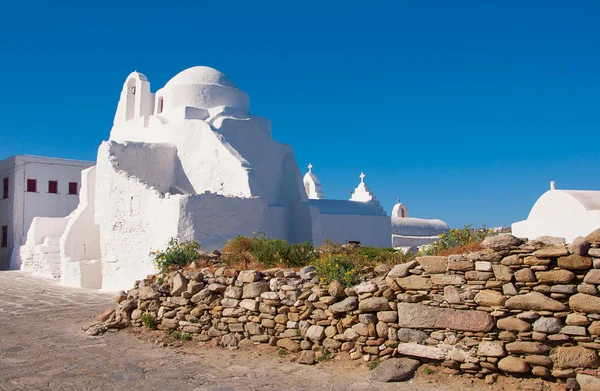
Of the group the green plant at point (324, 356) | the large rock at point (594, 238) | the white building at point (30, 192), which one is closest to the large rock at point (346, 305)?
the green plant at point (324, 356)

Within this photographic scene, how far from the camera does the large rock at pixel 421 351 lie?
221 inches

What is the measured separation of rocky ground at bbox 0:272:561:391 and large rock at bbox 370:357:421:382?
0.08m

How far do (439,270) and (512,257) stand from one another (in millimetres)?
732

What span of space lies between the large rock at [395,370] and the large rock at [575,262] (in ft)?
5.57

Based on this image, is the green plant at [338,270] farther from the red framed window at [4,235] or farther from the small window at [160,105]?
the red framed window at [4,235]

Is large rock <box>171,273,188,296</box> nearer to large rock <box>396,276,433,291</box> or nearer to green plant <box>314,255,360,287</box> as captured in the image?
green plant <box>314,255,360,287</box>

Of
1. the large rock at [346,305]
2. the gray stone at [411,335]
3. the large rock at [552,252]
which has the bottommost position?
the gray stone at [411,335]

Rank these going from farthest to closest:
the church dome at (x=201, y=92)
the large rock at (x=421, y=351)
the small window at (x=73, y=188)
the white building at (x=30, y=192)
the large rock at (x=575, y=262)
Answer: the small window at (x=73, y=188) < the white building at (x=30, y=192) < the church dome at (x=201, y=92) < the large rock at (x=421, y=351) < the large rock at (x=575, y=262)

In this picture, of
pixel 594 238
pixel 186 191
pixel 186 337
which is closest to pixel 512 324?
pixel 594 238

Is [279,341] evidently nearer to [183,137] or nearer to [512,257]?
[512,257]

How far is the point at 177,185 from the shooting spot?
54.3 ft

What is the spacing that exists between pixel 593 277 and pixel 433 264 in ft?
4.81

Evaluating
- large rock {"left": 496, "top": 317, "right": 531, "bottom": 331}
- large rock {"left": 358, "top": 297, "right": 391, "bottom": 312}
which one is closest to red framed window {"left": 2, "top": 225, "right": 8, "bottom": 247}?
large rock {"left": 358, "top": 297, "right": 391, "bottom": 312}

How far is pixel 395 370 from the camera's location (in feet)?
18.3
